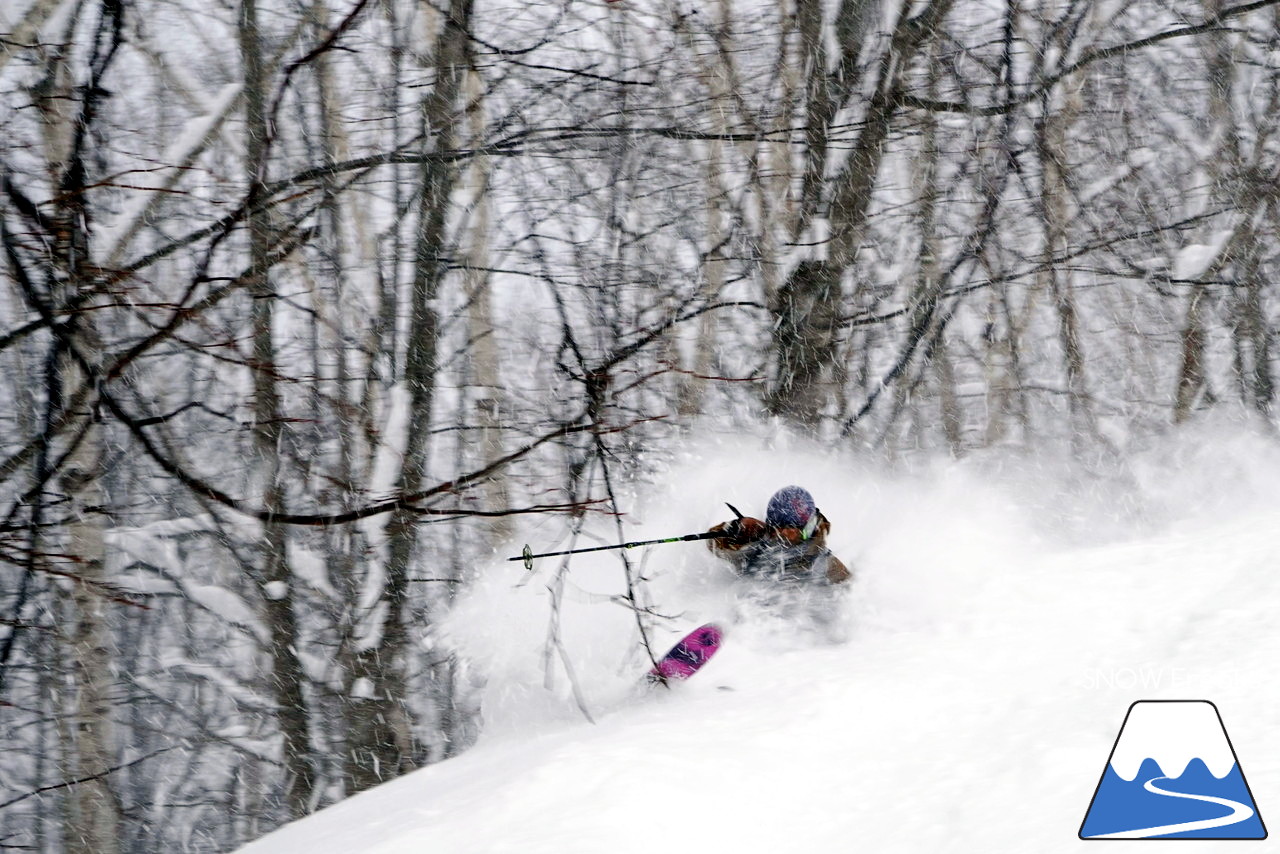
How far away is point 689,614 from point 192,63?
804 centimetres

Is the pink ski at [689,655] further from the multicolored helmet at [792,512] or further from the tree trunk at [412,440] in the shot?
the tree trunk at [412,440]

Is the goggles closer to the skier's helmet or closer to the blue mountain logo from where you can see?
the skier's helmet

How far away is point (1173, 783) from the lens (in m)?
3.54

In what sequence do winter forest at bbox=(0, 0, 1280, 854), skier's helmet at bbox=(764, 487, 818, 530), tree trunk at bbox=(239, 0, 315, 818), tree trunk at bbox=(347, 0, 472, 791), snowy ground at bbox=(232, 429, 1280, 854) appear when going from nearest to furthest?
snowy ground at bbox=(232, 429, 1280, 854)
winter forest at bbox=(0, 0, 1280, 854)
skier's helmet at bbox=(764, 487, 818, 530)
tree trunk at bbox=(347, 0, 472, 791)
tree trunk at bbox=(239, 0, 315, 818)

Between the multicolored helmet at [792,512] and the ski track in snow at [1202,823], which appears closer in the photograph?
the ski track in snow at [1202,823]

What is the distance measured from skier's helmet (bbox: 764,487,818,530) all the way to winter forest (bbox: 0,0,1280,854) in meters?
0.86

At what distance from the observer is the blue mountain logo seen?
3.16 metres

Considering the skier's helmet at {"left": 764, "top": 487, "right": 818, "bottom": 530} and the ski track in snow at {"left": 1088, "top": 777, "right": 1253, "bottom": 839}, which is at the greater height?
the skier's helmet at {"left": 764, "top": 487, "right": 818, "bottom": 530}

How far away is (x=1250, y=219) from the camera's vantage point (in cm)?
1384

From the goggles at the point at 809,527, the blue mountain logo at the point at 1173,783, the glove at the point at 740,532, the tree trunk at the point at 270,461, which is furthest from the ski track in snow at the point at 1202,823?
the tree trunk at the point at 270,461

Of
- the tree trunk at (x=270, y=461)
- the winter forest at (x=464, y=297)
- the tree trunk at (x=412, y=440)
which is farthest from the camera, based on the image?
the tree trunk at (x=270, y=461)

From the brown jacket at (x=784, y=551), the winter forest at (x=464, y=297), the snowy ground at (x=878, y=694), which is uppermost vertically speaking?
the winter forest at (x=464, y=297)

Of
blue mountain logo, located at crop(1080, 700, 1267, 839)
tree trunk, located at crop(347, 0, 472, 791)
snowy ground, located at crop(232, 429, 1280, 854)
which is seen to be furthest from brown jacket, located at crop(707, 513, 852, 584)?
blue mountain logo, located at crop(1080, 700, 1267, 839)

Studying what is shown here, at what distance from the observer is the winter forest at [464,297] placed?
628 cm
